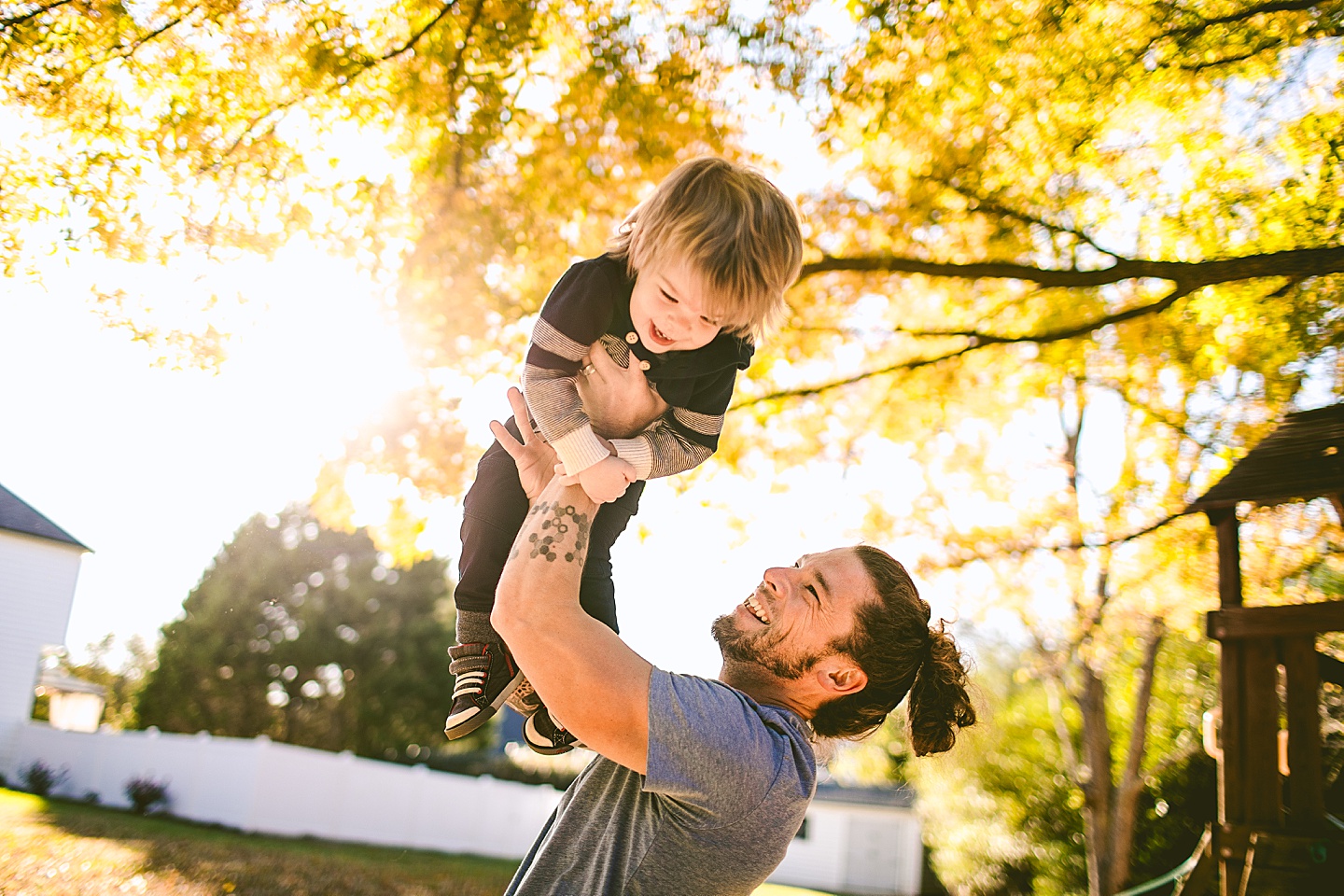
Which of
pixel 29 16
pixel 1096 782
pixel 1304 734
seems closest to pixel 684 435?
pixel 29 16

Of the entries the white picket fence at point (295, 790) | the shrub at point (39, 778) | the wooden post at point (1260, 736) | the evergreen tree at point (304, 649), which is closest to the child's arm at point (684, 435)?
the wooden post at point (1260, 736)

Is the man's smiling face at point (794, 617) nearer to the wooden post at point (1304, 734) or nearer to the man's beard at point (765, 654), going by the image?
the man's beard at point (765, 654)

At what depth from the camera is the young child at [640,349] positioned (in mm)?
1908

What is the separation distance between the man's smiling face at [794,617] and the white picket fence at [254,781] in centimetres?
1401

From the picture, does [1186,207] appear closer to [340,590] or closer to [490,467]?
[490,467]

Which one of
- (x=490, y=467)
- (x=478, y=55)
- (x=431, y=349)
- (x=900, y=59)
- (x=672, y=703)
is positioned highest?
(x=900, y=59)

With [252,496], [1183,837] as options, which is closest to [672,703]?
[1183,837]

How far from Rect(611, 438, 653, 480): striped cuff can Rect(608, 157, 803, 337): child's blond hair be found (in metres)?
0.31

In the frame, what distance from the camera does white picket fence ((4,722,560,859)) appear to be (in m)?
14.1

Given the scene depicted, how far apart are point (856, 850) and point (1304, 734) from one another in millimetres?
23272

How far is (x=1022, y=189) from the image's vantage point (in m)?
5.30

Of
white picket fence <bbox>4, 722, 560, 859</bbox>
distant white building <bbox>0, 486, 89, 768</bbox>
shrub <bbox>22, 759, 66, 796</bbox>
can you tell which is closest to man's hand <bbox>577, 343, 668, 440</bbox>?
distant white building <bbox>0, 486, 89, 768</bbox>

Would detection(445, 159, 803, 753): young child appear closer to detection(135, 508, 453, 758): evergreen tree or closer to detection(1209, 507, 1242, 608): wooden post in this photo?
detection(1209, 507, 1242, 608): wooden post

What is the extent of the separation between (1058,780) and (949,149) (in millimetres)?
12807
